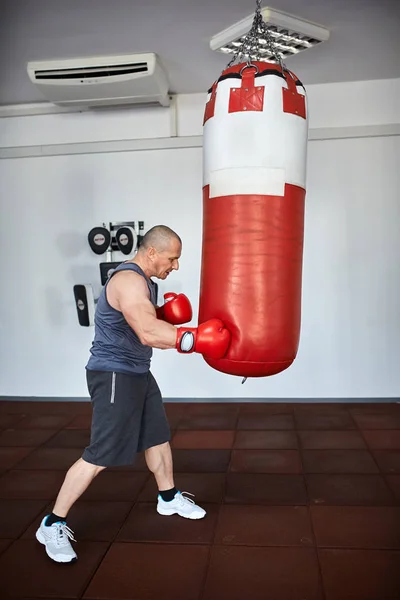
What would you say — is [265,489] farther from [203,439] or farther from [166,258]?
[166,258]

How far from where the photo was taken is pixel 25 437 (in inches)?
133

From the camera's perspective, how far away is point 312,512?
220 cm

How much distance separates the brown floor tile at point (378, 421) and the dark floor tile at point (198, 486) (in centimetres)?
131

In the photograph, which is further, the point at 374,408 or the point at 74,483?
the point at 374,408

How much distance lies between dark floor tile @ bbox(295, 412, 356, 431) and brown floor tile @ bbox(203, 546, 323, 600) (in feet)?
5.37

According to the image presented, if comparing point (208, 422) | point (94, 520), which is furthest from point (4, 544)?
point (208, 422)

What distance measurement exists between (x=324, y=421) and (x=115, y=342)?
7.09ft

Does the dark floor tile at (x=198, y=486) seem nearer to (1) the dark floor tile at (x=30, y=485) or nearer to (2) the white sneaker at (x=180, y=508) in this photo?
(2) the white sneaker at (x=180, y=508)

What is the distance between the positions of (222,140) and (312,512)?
5.30ft

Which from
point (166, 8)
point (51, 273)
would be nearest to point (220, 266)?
point (166, 8)

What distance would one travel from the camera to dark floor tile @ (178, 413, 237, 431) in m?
3.55

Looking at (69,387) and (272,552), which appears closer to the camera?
(272,552)

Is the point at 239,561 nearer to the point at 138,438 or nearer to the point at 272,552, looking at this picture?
the point at 272,552

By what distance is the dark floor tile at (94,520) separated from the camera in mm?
2027
